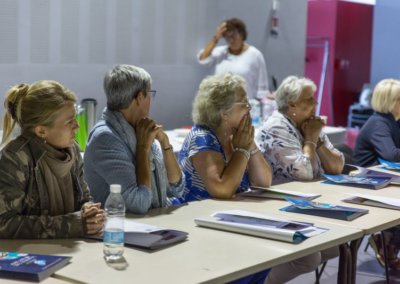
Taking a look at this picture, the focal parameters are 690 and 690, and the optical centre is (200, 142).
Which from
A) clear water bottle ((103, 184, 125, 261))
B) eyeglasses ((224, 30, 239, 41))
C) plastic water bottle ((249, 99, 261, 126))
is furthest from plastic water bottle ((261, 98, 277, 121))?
clear water bottle ((103, 184, 125, 261))

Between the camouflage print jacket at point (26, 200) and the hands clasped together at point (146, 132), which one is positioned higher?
the hands clasped together at point (146, 132)

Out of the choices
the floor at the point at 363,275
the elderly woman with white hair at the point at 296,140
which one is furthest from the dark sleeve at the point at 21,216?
the floor at the point at 363,275

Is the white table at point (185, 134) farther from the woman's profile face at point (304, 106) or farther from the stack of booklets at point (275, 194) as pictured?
the stack of booklets at point (275, 194)

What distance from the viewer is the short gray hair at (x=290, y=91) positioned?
12.6 ft

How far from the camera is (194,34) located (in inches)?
249

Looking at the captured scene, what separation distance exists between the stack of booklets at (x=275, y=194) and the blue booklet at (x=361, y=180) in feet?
1.22

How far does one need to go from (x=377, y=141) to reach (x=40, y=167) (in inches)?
111

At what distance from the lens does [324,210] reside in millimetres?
2805

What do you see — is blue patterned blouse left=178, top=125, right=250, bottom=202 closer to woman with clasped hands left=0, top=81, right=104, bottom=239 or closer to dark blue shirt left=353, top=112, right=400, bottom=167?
woman with clasped hands left=0, top=81, right=104, bottom=239

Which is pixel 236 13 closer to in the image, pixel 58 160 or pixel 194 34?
pixel 194 34

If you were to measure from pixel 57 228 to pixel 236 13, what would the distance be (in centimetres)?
480

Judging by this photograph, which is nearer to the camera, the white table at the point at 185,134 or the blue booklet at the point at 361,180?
the blue booklet at the point at 361,180

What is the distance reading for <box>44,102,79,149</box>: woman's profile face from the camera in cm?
238

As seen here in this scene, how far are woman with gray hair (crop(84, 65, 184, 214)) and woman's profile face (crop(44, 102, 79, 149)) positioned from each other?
30cm
